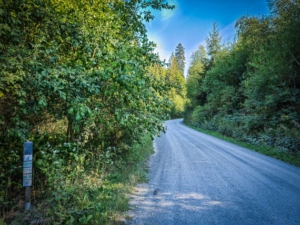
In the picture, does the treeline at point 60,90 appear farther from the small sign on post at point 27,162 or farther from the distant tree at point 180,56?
the distant tree at point 180,56

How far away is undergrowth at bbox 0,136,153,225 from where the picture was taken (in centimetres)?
298

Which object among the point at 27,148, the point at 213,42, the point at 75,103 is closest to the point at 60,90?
the point at 75,103

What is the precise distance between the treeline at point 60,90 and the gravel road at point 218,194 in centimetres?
125

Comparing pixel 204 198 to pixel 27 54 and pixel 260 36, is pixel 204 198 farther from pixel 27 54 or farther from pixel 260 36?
pixel 260 36

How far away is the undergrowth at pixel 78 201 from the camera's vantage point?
298 cm

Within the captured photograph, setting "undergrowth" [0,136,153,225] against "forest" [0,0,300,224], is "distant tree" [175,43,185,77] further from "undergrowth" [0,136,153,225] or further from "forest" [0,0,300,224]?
"undergrowth" [0,136,153,225]

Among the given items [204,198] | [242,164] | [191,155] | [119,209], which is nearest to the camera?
[119,209]

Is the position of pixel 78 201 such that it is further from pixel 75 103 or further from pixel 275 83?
pixel 275 83

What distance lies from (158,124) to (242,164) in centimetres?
458

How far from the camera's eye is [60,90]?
3084mm

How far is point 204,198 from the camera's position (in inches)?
168

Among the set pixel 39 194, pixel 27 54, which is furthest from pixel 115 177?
pixel 27 54

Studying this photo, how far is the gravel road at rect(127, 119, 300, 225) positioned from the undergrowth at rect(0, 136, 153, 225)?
377 mm

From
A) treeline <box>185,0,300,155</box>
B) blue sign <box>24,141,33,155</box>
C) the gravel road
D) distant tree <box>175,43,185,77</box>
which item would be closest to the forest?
blue sign <box>24,141,33,155</box>
